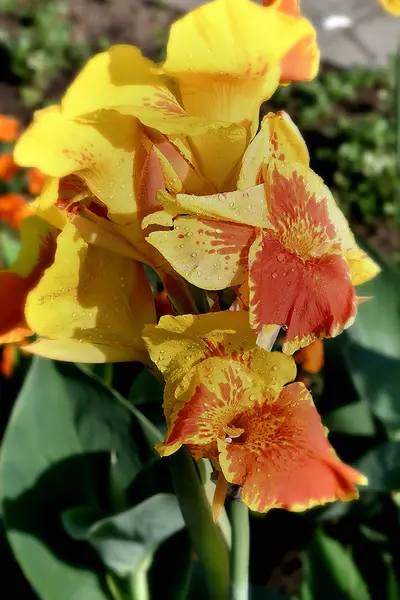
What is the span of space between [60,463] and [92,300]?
403 millimetres

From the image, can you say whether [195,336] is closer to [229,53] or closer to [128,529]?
[229,53]

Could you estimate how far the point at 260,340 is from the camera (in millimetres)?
530

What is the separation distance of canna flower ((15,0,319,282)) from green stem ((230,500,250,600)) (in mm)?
196

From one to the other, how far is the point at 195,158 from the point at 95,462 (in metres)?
0.51

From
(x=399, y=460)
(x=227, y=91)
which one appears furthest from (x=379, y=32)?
(x=227, y=91)

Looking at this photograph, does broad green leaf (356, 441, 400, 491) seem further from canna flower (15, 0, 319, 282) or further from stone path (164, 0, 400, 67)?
stone path (164, 0, 400, 67)

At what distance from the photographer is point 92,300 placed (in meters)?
0.56

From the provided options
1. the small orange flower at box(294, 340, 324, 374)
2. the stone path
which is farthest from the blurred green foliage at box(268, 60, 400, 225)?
the small orange flower at box(294, 340, 324, 374)

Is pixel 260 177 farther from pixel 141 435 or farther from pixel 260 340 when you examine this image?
pixel 141 435

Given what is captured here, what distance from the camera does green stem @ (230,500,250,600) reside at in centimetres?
60

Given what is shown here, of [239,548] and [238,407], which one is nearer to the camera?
[238,407]

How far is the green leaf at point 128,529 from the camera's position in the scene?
0.75m

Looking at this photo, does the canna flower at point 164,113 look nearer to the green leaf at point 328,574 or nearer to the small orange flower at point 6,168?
the green leaf at point 328,574

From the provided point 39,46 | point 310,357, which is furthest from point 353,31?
point 310,357
